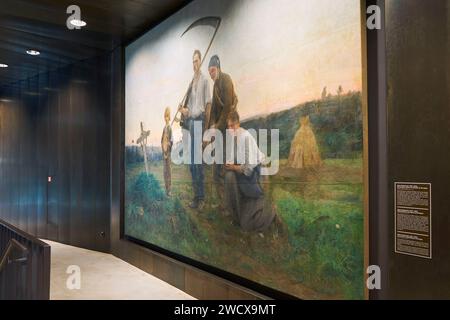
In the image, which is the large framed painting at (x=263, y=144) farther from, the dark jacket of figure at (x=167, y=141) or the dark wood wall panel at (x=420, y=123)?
the dark wood wall panel at (x=420, y=123)

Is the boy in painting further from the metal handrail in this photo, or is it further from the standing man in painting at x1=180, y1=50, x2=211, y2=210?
the metal handrail

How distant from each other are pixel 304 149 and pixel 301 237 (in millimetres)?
755

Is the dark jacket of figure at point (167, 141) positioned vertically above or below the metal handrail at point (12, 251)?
above

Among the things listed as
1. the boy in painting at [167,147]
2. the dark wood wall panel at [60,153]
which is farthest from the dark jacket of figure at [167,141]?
the dark wood wall panel at [60,153]

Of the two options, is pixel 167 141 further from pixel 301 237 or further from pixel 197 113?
pixel 301 237

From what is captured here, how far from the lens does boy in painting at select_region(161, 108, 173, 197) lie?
5.59m

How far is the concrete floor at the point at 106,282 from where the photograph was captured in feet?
15.9

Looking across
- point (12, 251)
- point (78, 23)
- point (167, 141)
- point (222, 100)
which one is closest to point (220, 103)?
point (222, 100)

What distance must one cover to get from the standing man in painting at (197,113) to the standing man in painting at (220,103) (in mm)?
136

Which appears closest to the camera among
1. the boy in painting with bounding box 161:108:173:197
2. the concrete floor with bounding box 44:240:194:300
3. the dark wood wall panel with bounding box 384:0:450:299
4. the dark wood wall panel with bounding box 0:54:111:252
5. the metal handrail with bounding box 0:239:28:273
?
the dark wood wall panel with bounding box 384:0:450:299

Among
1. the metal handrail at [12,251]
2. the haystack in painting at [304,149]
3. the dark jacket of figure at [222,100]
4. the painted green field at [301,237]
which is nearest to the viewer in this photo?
the painted green field at [301,237]

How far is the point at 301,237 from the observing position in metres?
3.54

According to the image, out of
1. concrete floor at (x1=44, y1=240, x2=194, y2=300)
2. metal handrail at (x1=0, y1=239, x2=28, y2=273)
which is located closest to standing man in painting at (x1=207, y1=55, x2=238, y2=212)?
concrete floor at (x1=44, y1=240, x2=194, y2=300)
